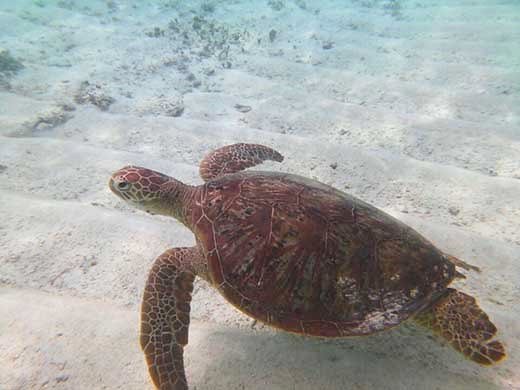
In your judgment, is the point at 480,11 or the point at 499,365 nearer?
the point at 499,365

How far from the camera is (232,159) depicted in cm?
383

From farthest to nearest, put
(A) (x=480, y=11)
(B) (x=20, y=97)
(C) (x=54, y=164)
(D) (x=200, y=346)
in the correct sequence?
(A) (x=480, y=11), (B) (x=20, y=97), (C) (x=54, y=164), (D) (x=200, y=346)

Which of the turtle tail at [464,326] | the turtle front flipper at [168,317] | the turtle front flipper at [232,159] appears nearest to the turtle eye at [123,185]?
the turtle front flipper at [168,317]

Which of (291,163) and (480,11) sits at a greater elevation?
(480,11)

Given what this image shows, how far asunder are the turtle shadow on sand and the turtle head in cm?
135

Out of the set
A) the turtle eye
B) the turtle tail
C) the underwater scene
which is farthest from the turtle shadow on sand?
the turtle eye

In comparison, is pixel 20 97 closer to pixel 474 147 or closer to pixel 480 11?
pixel 474 147

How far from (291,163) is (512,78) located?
19.6 ft

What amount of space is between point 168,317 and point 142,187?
129cm

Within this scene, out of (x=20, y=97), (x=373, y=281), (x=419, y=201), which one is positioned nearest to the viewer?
(x=373, y=281)

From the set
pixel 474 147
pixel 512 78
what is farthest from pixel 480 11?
pixel 474 147

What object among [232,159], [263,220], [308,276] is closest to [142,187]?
[232,159]

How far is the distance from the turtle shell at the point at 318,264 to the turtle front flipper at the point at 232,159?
1220 millimetres

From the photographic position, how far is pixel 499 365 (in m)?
2.28
